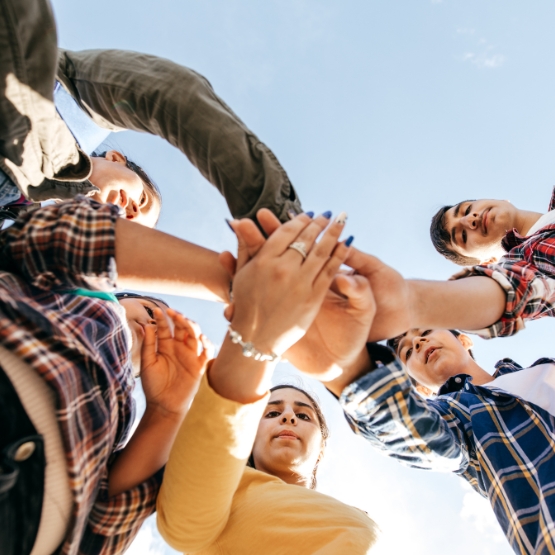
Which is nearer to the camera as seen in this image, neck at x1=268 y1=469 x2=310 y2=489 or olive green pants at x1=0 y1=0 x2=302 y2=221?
olive green pants at x1=0 y1=0 x2=302 y2=221

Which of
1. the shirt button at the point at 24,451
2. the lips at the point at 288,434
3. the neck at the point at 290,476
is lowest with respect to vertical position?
the neck at the point at 290,476

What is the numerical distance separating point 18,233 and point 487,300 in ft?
4.58

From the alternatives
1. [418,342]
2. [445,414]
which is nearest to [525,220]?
[418,342]

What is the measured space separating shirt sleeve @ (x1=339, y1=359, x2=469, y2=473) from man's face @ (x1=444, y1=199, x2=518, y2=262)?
66.1 inches

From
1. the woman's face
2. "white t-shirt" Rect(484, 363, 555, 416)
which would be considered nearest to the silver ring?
"white t-shirt" Rect(484, 363, 555, 416)

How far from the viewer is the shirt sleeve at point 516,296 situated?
1.40 meters

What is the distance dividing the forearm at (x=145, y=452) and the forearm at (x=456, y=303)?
84 cm

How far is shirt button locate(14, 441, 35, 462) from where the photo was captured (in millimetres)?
821

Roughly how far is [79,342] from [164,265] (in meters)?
0.27

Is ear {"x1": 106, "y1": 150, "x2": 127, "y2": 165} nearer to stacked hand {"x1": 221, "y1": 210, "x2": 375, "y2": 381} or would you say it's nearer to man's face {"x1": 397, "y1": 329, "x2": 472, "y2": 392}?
stacked hand {"x1": 221, "y1": 210, "x2": 375, "y2": 381}

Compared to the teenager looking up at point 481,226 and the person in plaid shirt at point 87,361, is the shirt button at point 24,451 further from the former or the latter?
the teenager looking up at point 481,226

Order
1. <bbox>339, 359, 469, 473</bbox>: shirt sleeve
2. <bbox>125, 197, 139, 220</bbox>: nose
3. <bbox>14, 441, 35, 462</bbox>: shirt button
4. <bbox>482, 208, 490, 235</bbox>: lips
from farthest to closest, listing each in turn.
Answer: <bbox>482, 208, 490, 235</bbox>: lips → <bbox>125, 197, 139, 220</bbox>: nose → <bbox>339, 359, 469, 473</bbox>: shirt sleeve → <bbox>14, 441, 35, 462</bbox>: shirt button

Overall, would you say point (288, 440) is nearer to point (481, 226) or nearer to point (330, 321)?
point (330, 321)

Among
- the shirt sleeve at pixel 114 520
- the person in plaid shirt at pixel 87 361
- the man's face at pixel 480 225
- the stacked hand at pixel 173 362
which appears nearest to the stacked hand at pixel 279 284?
the person in plaid shirt at pixel 87 361
